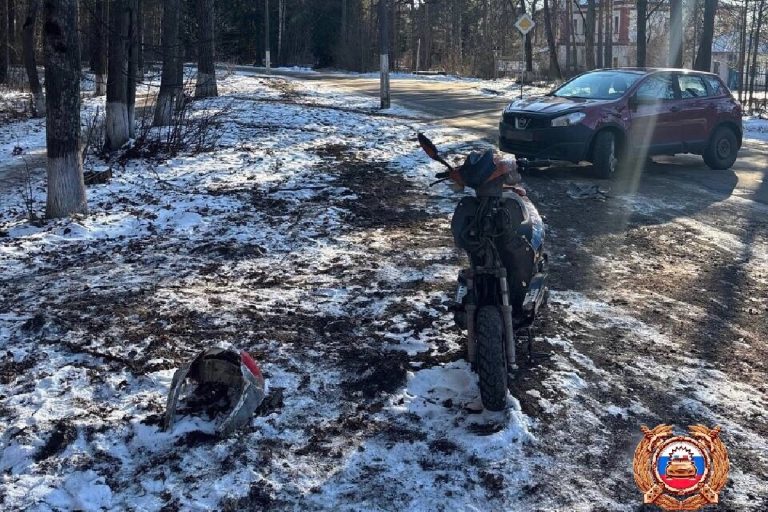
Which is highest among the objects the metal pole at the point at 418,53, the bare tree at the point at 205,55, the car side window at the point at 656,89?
the metal pole at the point at 418,53

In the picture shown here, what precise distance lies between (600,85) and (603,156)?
1.60 meters

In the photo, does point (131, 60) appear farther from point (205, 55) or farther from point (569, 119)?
point (205, 55)

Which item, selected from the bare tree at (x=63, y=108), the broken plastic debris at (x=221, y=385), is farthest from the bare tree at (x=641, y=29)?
the broken plastic debris at (x=221, y=385)

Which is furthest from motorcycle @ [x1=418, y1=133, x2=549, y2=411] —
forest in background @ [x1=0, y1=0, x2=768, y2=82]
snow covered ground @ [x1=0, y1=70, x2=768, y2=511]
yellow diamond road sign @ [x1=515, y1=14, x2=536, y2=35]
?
forest in background @ [x1=0, y1=0, x2=768, y2=82]

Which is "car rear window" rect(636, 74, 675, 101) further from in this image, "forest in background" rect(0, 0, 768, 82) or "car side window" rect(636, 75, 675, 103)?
"forest in background" rect(0, 0, 768, 82)

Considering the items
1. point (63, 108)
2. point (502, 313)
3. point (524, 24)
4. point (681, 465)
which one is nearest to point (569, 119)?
point (63, 108)

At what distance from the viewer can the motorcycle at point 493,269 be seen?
13.1 ft

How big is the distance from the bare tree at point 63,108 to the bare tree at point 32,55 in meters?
12.0

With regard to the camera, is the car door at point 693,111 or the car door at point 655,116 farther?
the car door at point 693,111

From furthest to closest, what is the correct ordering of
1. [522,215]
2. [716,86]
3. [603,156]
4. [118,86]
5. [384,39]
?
[384,39], [716,86], [118,86], [603,156], [522,215]

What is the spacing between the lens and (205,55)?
21047mm

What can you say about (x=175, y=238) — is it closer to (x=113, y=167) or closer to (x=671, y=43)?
(x=113, y=167)

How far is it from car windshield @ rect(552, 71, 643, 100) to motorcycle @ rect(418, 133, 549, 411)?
26.3ft

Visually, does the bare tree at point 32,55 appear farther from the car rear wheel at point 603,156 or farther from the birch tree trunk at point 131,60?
the car rear wheel at point 603,156
